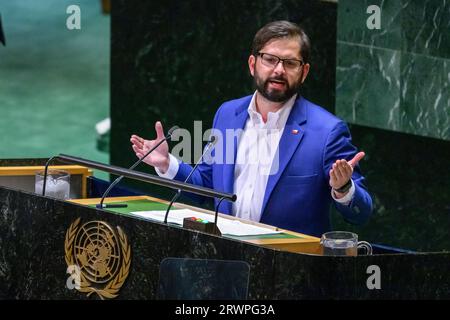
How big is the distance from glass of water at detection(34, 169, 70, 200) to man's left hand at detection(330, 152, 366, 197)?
1263mm

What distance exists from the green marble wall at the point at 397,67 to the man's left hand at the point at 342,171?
252 centimetres

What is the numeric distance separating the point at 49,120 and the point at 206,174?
5.19 metres

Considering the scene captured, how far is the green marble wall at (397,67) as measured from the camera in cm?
818

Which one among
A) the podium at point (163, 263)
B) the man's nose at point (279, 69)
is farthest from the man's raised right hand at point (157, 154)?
the man's nose at point (279, 69)

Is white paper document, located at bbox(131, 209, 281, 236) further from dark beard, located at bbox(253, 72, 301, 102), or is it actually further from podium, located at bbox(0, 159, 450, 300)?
dark beard, located at bbox(253, 72, 301, 102)

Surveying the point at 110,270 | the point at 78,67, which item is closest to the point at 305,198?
the point at 110,270

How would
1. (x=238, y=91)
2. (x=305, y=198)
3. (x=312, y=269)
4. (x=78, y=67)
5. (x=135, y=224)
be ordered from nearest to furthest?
(x=312, y=269) → (x=135, y=224) → (x=305, y=198) → (x=238, y=91) → (x=78, y=67)

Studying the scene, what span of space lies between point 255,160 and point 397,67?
2256mm

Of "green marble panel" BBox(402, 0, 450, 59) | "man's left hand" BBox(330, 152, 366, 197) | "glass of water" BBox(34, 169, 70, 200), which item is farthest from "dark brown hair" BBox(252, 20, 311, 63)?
"green marble panel" BBox(402, 0, 450, 59)

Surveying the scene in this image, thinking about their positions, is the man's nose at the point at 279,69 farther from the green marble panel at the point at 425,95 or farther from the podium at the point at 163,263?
the green marble panel at the point at 425,95

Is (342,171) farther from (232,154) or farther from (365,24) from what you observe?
(365,24)

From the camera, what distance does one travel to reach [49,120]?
11.6m

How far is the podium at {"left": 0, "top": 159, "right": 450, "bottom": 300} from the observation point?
201 inches

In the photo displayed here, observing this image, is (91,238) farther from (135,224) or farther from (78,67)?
(78,67)
